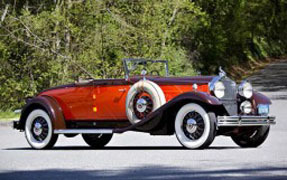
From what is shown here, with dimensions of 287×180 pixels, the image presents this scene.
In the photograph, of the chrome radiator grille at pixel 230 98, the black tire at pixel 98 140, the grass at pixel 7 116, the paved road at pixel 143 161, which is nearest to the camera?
the paved road at pixel 143 161

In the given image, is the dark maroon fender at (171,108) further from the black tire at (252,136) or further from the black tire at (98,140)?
the black tire at (98,140)

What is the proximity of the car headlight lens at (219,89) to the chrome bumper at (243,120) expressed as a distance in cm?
54

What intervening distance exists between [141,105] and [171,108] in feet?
1.73

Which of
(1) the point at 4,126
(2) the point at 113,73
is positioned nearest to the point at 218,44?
(2) the point at 113,73

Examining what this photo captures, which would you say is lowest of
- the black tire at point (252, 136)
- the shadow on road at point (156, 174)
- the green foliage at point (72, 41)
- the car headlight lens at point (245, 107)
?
the shadow on road at point (156, 174)

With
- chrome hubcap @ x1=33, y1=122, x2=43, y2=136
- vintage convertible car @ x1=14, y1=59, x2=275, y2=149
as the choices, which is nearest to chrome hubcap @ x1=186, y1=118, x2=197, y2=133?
vintage convertible car @ x1=14, y1=59, x2=275, y2=149

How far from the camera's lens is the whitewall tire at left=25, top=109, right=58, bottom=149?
12.8 m

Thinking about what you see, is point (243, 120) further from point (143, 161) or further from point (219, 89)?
point (143, 161)

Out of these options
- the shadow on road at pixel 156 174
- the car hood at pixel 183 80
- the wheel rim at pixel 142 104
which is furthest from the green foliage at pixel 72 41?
the shadow on road at pixel 156 174

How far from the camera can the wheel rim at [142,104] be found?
12.2m

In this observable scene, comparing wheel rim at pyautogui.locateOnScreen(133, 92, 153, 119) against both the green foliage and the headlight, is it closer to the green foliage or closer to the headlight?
the headlight

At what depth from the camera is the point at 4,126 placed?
66.0ft

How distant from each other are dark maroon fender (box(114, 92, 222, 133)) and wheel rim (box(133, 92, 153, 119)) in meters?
0.23

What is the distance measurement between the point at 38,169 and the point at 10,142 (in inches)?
216
